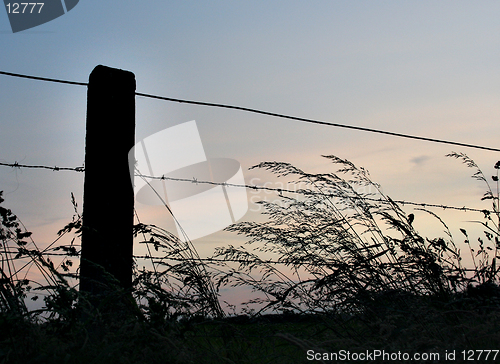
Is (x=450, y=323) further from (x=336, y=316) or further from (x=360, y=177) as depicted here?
(x=360, y=177)

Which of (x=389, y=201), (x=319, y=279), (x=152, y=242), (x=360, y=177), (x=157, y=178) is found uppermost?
(x=157, y=178)

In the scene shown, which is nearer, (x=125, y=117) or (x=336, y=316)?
(x=336, y=316)

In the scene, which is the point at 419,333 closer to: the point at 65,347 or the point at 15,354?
the point at 65,347

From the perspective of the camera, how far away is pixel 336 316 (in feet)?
8.54

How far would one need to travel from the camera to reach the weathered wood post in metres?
2.72

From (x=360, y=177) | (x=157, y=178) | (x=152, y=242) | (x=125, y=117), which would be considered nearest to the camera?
(x=152, y=242)

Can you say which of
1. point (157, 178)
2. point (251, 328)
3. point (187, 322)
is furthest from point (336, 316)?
point (157, 178)

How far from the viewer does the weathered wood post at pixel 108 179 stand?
272 cm

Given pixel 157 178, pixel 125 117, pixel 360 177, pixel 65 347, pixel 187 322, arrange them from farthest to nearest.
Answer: pixel 157 178, pixel 360 177, pixel 125 117, pixel 187 322, pixel 65 347

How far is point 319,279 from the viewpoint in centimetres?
272

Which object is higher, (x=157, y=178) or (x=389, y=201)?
(x=157, y=178)

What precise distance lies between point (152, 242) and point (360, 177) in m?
1.69

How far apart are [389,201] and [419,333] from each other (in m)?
1.44

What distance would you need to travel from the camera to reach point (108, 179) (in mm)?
2826
